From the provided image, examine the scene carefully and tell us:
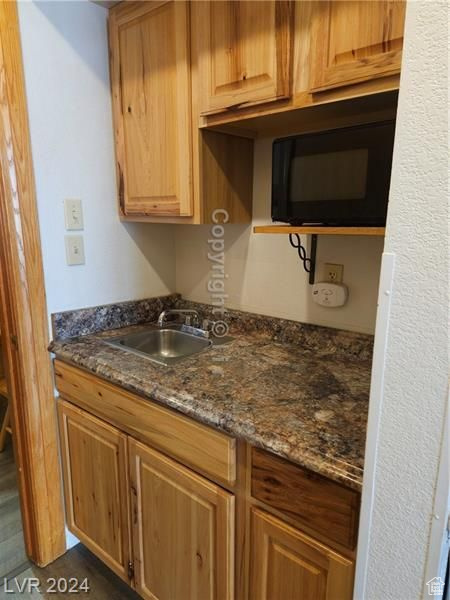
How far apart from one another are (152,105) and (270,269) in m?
0.73

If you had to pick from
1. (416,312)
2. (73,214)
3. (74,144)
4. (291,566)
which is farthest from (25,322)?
(416,312)

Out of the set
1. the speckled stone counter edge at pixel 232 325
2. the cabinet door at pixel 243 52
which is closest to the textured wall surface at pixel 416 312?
the cabinet door at pixel 243 52

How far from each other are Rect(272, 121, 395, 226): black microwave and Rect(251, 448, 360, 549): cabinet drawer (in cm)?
61

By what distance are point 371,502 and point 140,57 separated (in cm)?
151

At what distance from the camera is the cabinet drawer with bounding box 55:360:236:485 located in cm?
95

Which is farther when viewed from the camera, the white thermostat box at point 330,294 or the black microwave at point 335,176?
the white thermostat box at point 330,294

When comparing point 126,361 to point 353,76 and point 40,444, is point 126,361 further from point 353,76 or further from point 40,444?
point 353,76

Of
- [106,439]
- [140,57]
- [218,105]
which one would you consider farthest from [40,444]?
[140,57]

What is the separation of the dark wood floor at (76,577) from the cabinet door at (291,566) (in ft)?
2.57

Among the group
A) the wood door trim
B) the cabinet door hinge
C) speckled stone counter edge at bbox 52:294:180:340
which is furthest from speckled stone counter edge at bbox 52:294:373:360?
the cabinet door hinge

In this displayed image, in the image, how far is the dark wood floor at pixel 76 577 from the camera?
1.42 m

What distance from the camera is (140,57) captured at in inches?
54.2

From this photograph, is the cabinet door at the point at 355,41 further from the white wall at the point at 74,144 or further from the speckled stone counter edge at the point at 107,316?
the speckled stone counter edge at the point at 107,316

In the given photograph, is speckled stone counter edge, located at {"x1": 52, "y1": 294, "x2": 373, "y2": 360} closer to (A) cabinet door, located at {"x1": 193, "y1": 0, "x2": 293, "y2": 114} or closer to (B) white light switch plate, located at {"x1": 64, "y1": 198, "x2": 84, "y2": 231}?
(B) white light switch plate, located at {"x1": 64, "y1": 198, "x2": 84, "y2": 231}
